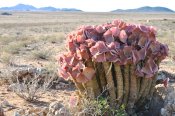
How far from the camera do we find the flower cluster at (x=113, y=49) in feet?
18.9

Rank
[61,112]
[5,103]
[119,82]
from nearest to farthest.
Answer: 1. [61,112]
2. [119,82]
3. [5,103]

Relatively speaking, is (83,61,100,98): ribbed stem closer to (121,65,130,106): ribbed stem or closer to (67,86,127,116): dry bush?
(67,86,127,116): dry bush

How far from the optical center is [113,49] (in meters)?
5.77

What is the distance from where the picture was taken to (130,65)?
19.5 ft

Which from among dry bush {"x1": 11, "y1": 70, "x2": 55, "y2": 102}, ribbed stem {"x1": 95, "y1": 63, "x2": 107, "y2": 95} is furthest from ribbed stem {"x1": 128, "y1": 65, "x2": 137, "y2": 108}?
dry bush {"x1": 11, "y1": 70, "x2": 55, "y2": 102}

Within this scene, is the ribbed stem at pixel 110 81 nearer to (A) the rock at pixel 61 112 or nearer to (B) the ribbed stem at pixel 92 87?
(B) the ribbed stem at pixel 92 87

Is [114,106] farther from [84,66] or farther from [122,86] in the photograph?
[84,66]

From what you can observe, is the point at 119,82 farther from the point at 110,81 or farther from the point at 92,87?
the point at 92,87

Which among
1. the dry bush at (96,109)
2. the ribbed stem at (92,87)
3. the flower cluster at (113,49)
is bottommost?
the dry bush at (96,109)

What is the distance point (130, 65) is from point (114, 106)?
A: 2.02ft

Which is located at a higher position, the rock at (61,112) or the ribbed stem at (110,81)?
the ribbed stem at (110,81)

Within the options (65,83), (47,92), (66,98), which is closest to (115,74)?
(66,98)

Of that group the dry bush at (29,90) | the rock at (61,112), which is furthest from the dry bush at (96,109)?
the dry bush at (29,90)

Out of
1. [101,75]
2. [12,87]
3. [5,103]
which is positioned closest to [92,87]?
[101,75]
